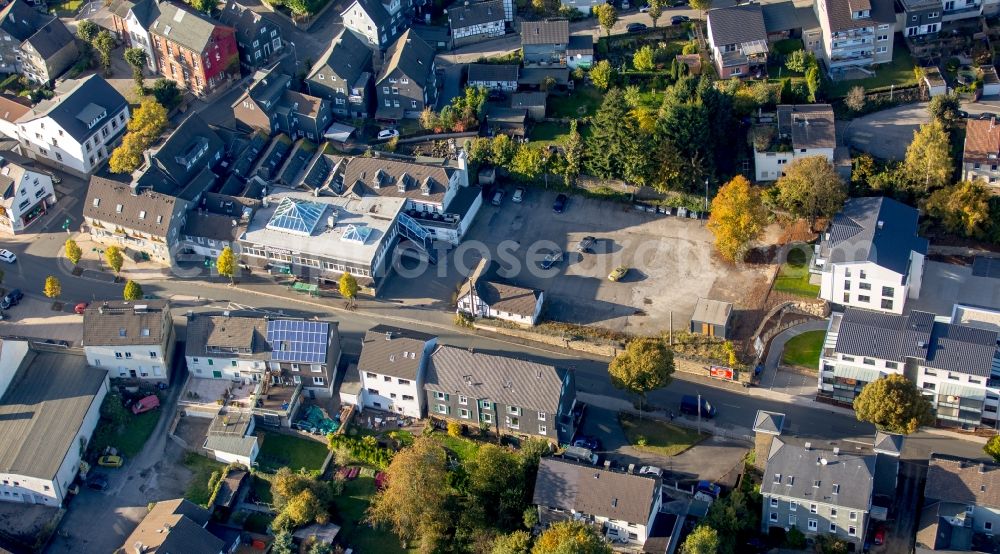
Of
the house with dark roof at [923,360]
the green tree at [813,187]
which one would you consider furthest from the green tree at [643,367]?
the green tree at [813,187]

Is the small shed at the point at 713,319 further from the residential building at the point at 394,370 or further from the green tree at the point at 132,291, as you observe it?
the green tree at the point at 132,291

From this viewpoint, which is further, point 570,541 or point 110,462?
point 110,462

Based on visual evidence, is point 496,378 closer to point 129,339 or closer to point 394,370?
point 394,370

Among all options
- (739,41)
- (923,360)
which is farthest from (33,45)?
(923,360)

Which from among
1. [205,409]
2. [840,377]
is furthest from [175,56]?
[840,377]

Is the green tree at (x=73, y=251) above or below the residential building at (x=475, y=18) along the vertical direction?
below

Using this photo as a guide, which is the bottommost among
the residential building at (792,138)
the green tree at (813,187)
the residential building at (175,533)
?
the residential building at (175,533)

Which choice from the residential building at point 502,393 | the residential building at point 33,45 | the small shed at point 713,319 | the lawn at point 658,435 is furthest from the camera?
the residential building at point 33,45
